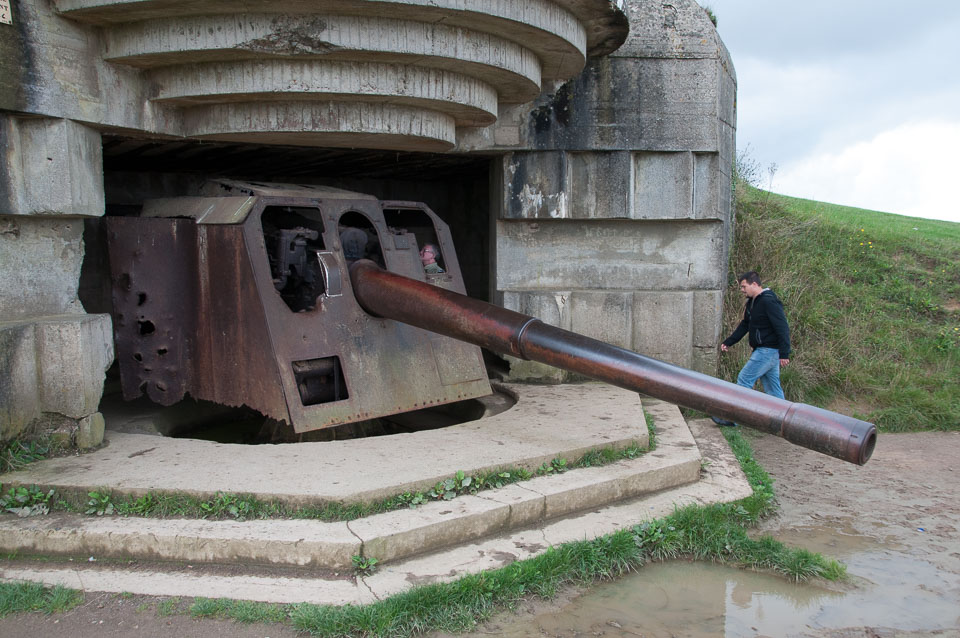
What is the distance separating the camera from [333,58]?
4.26 metres

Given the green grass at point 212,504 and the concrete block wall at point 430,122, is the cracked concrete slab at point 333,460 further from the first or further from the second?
the concrete block wall at point 430,122

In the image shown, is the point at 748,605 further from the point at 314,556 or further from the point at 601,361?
the point at 314,556

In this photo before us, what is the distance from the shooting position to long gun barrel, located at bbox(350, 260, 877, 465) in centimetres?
297

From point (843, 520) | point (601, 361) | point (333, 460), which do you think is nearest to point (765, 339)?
point (843, 520)

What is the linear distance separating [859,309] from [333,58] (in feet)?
18.2

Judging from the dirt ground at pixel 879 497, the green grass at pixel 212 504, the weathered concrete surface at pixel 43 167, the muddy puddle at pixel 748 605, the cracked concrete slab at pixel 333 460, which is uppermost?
the weathered concrete surface at pixel 43 167

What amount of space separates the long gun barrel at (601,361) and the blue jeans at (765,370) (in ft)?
8.39

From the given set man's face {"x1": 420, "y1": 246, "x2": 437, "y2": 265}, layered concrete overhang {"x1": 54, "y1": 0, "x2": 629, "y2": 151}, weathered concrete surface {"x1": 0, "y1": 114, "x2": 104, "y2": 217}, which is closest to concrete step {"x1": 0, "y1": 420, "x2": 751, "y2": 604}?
weathered concrete surface {"x1": 0, "y1": 114, "x2": 104, "y2": 217}


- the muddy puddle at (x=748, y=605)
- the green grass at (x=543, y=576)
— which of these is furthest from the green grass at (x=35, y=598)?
the muddy puddle at (x=748, y=605)

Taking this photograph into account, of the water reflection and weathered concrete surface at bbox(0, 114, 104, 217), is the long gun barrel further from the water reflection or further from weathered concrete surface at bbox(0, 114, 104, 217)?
weathered concrete surface at bbox(0, 114, 104, 217)

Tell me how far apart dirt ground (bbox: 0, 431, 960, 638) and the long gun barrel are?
77cm

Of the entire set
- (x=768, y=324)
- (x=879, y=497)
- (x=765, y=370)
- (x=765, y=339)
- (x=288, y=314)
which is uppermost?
(x=288, y=314)

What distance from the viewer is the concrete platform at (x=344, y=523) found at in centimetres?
309

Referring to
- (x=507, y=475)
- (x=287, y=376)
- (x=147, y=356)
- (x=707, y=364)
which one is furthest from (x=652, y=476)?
(x=147, y=356)
